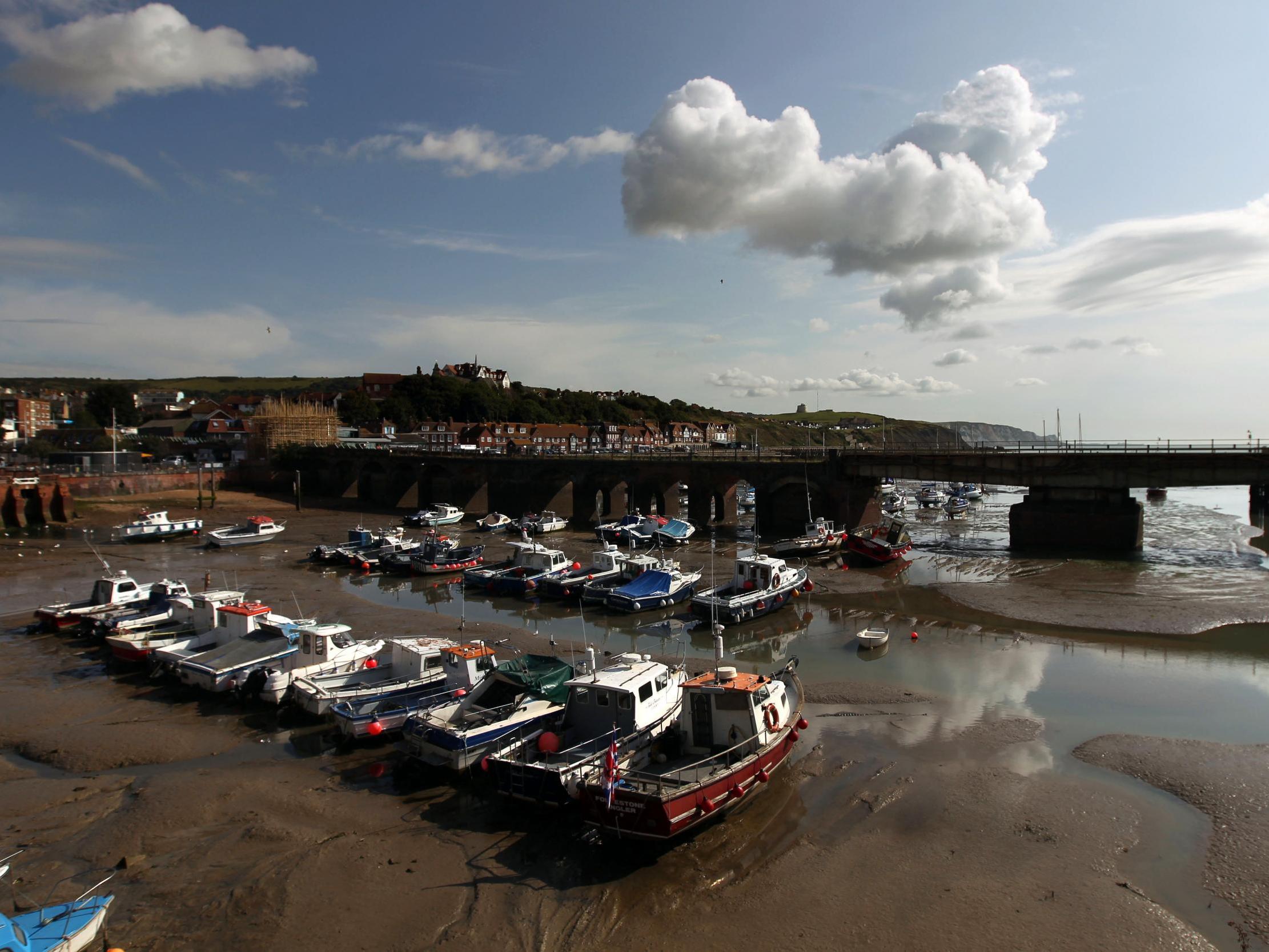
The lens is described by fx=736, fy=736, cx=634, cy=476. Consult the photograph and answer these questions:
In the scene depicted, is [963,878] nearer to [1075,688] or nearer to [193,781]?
[1075,688]

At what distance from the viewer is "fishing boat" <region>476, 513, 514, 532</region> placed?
52312 millimetres

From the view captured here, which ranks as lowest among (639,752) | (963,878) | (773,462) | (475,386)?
(963,878)

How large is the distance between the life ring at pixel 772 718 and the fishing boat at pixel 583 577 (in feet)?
55.4

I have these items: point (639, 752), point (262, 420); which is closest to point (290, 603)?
point (639, 752)

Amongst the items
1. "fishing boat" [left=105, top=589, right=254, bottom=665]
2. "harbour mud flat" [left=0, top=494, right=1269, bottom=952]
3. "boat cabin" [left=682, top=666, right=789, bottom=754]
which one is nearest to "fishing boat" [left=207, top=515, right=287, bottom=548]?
"fishing boat" [left=105, top=589, right=254, bottom=665]

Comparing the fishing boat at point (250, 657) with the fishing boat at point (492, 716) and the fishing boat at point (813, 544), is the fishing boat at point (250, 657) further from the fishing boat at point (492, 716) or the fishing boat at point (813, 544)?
the fishing boat at point (813, 544)

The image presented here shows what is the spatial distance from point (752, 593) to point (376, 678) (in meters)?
14.4

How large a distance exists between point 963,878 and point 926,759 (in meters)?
4.02

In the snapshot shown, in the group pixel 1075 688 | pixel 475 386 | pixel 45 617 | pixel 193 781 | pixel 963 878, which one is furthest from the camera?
pixel 475 386

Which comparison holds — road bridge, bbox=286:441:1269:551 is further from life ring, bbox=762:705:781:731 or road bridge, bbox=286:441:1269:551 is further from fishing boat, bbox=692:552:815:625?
life ring, bbox=762:705:781:731

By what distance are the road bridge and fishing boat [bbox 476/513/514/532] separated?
6.70 metres

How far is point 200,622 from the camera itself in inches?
880

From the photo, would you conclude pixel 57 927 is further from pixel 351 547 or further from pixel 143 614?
pixel 351 547

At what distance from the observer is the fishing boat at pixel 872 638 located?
74.6ft
